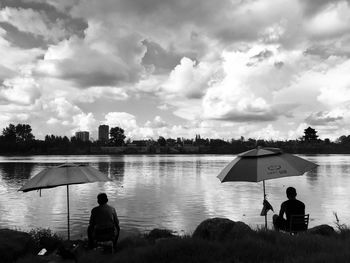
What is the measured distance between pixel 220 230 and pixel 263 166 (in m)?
2.76

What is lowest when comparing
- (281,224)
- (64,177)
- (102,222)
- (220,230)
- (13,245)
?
(13,245)

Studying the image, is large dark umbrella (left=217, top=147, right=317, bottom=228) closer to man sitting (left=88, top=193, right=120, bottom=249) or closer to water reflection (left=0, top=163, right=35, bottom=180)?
man sitting (left=88, top=193, right=120, bottom=249)

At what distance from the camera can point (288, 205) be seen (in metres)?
12.7

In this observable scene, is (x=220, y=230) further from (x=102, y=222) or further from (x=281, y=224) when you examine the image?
(x=102, y=222)

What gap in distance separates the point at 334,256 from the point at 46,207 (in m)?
24.2

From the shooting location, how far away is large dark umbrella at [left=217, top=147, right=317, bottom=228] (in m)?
11.5

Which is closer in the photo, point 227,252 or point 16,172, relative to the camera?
point 227,252

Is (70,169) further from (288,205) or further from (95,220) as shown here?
(288,205)

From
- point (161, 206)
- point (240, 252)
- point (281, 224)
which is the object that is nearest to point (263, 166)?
point (281, 224)

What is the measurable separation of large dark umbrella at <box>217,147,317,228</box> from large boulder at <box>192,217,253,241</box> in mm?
1746

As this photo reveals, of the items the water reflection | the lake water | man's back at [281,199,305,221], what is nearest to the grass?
man's back at [281,199,305,221]

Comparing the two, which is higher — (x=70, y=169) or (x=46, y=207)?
(x=70, y=169)

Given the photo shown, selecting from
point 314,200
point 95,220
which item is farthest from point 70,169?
point 314,200

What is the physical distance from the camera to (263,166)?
38.6 ft
